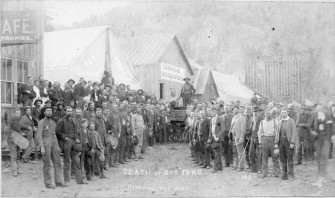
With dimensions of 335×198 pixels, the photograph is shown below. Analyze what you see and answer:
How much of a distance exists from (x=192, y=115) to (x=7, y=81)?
5.12m

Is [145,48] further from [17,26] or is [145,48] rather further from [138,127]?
[17,26]

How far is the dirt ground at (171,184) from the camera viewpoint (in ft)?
25.0

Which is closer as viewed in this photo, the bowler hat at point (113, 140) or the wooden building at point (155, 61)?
the bowler hat at point (113, 140)

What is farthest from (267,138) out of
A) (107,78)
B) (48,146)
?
(107,78)

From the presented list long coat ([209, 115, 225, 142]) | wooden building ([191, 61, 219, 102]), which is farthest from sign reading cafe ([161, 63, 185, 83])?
long coat ([209, 115, 225, 142])

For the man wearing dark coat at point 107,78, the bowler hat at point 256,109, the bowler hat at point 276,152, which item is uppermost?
the man wearing dark coat at point 107,78

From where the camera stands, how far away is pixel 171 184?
8.21 meters

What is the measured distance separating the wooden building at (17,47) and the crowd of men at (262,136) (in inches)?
180

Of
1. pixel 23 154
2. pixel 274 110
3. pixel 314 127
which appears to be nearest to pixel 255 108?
pixel 274 110

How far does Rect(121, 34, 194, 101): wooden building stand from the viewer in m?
11.9

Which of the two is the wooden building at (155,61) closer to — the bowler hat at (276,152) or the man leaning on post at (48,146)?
the bowler hat at (276,152)

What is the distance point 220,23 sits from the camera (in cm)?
914

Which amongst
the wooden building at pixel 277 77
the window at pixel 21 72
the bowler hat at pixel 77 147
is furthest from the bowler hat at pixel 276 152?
the window at pixel 21 72

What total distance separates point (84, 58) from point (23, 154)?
343cm
